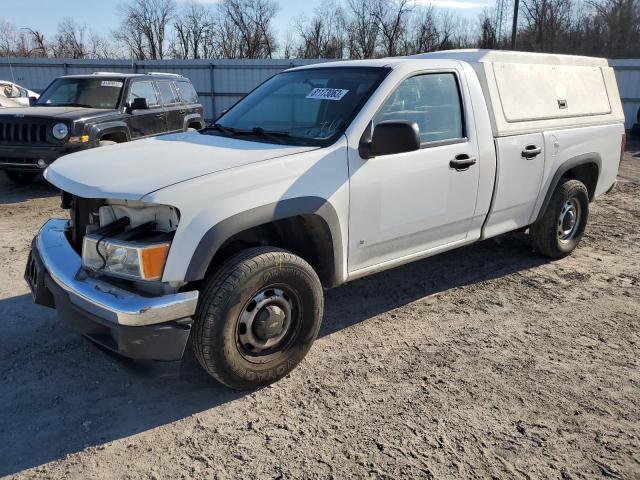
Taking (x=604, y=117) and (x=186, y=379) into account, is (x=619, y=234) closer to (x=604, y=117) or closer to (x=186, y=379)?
(x=604, y=117)

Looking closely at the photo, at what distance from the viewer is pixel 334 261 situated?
3504 mm

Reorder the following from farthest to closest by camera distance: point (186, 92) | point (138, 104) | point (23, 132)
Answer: point (186, 92), point (138, 104), point (23, 132)

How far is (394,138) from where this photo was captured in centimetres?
336

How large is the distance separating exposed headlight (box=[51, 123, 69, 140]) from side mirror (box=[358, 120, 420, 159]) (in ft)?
19.8

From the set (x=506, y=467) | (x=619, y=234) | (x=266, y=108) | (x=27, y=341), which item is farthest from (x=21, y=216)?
(x=619, y=234)

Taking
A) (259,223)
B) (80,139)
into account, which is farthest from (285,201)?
(80,139)

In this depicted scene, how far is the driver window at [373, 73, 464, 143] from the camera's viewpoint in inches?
149

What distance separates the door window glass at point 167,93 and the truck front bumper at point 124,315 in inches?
291

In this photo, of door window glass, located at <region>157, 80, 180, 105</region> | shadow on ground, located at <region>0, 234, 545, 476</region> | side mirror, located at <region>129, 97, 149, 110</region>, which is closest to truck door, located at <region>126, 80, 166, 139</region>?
side mirror, located at <region>129, 97, 149, 110</region>

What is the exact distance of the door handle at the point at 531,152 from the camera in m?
4.64

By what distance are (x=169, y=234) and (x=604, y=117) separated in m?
4.84

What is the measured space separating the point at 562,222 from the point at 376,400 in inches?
133

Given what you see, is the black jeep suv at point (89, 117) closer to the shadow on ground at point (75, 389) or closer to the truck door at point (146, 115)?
the truck door at point (146, 115)

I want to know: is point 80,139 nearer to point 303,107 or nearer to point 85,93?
point 85,93
